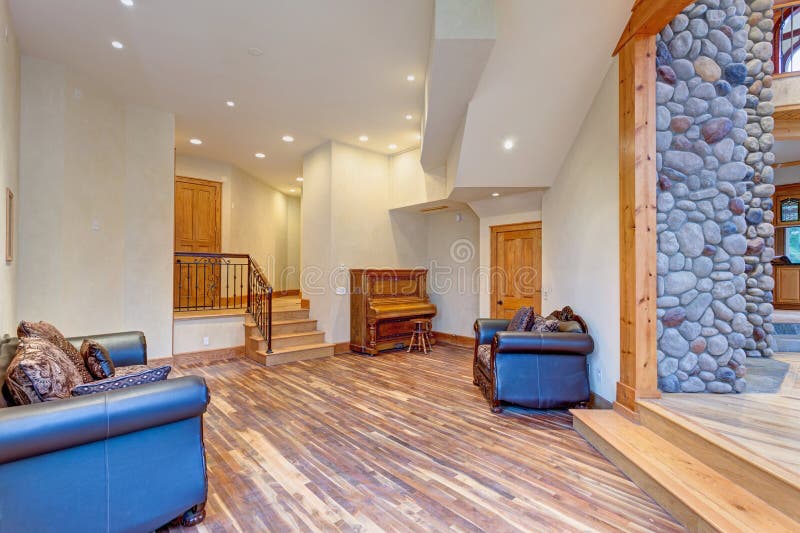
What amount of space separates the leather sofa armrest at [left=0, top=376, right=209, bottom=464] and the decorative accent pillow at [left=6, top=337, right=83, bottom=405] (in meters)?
0.16

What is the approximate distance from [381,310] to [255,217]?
4.27 metres

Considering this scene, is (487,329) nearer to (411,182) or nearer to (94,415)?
(411,182)

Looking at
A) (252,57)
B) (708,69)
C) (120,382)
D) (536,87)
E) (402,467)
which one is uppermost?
(252,57)

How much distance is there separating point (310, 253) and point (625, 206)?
494cm

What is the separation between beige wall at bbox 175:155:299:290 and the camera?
713 centimetres

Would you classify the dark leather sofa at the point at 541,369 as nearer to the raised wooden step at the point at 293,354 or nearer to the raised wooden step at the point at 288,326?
the raised wooden step at the point at 293,354

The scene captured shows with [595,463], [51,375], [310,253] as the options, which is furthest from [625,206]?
[310,253]

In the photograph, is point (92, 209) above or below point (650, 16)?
below

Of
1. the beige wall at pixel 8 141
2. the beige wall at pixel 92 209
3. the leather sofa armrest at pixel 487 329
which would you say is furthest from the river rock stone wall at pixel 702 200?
the beige wall at pixel 92 209

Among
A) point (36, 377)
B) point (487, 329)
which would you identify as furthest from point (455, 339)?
point (36, 377)

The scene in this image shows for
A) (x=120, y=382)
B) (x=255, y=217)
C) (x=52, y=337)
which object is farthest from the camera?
(x=255, y=217)

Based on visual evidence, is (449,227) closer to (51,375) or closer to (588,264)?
(588,264)

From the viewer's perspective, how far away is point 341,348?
20.2 ft

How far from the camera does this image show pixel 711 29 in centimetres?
300
